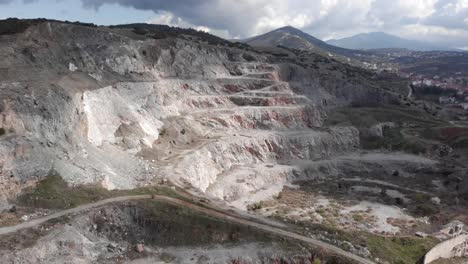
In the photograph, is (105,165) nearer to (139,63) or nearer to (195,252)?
(195,252)

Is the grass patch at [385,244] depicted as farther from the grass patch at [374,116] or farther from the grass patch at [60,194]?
the grass patch at [374,116]

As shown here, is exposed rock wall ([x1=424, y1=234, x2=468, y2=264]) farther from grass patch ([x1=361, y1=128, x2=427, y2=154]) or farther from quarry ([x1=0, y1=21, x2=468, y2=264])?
grass patch ([x1=361, y1=128, x2=427, y2=154])

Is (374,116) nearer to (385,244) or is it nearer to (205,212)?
(385,244)

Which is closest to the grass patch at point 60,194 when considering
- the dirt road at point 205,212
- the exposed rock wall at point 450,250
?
the dirt road at point 205,212

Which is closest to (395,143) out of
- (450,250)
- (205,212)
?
(450,250)

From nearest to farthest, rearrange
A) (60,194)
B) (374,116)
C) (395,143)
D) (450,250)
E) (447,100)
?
(60,194) → (450,250) → (395,143) → (374,116) → (447,100)

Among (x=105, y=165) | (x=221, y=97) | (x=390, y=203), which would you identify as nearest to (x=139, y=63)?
(x=221, y=97)
